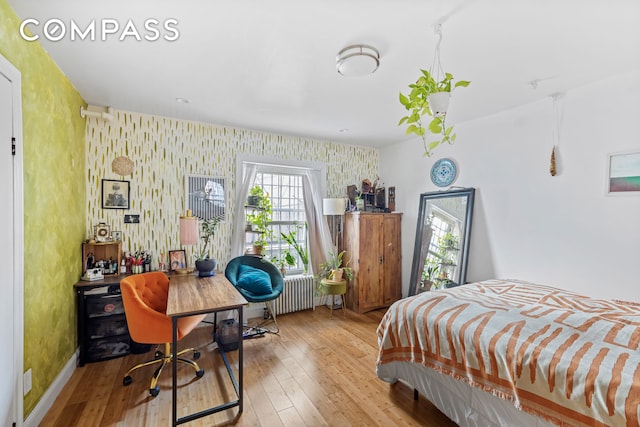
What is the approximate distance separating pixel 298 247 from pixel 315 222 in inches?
19.0

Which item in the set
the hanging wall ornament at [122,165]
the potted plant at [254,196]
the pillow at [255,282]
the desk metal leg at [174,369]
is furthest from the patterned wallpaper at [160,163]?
the desk metal leg at [174,369]

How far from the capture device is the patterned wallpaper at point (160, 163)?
313 cm

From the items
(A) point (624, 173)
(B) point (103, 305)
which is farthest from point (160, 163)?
(A) point (624, 173)

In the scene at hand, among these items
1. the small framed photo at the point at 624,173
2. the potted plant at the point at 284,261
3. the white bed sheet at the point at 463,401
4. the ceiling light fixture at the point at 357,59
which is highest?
the ceiling light fixture at the point at 357,59

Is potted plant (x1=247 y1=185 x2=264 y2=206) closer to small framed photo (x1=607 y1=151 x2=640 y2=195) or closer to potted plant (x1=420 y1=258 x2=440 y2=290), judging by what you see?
potted plant (x1=420 y1=258 x2=440 y2=290)

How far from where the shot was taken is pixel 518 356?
5.14 ft

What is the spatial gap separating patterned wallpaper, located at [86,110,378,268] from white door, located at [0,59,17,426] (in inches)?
63.7

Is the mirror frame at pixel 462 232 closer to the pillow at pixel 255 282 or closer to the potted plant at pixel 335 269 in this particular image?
the potted plant at pixel 335 269

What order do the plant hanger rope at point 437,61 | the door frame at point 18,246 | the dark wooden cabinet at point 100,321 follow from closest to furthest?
the door frame at point 18,246 → the plant hanger rope at point 437,61 → the dark wooden cabinet at point 100,321

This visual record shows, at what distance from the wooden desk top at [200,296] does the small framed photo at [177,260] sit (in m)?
0.25

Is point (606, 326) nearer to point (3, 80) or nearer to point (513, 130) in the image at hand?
point (513, 130)

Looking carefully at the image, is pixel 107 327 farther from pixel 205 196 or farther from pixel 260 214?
pixel 260 214

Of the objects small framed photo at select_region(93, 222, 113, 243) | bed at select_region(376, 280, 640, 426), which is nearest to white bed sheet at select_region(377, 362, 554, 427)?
bed at select_region(376, 280, 640, 426)

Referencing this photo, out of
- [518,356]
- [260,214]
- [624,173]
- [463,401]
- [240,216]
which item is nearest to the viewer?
[518,356]
